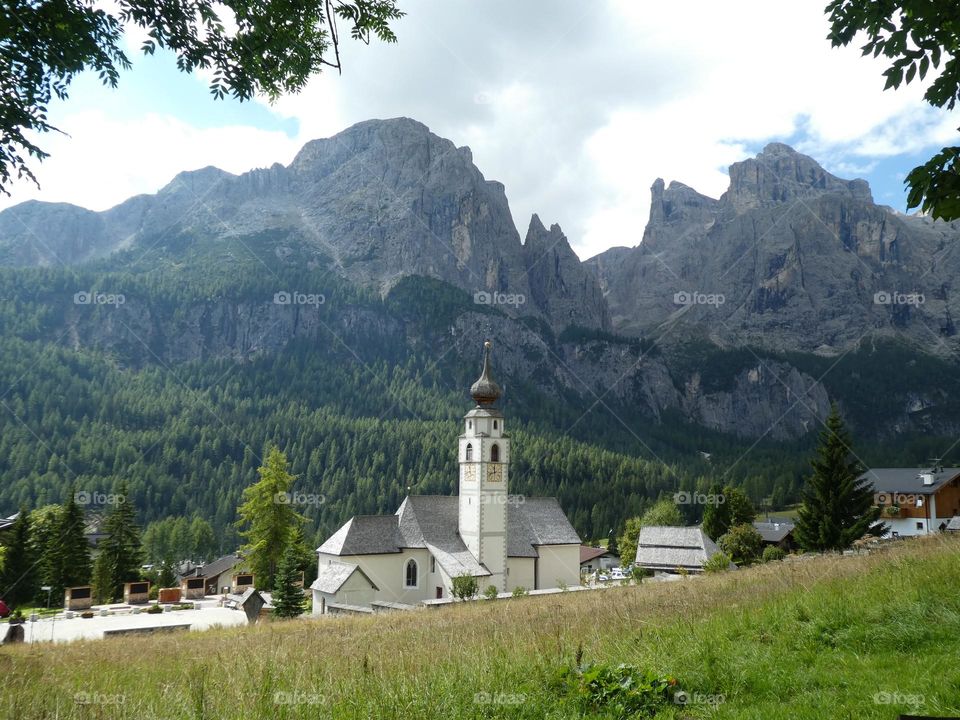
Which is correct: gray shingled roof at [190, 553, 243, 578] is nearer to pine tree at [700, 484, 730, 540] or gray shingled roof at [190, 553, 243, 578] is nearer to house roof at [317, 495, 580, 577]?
house roof at [317, 495, 580, 577]

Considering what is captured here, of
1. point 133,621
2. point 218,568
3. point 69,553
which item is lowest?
point 218,568

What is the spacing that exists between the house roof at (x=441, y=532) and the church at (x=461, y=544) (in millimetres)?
67

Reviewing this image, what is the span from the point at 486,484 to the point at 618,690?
3841 cm

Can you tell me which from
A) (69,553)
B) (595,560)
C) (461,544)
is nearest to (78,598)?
(69,553)

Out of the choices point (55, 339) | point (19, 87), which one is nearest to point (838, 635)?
point (19, 87)

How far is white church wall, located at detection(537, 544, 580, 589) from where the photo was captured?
46.7m

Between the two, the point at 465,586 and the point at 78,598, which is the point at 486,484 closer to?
the point at 465,586

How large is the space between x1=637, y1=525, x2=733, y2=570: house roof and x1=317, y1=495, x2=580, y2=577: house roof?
706 cm

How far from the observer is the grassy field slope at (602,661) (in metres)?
5.32

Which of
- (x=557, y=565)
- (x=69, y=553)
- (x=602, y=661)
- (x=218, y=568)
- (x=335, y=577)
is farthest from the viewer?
(x=218, y=568)

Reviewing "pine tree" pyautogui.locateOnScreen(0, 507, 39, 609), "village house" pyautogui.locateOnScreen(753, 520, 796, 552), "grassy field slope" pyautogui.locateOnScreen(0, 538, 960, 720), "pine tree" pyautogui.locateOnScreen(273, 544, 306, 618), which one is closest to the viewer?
"grassy field slope" pyautogui.locateOnScreen(0, 538, 960, 720)

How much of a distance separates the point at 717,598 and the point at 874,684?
4.50m

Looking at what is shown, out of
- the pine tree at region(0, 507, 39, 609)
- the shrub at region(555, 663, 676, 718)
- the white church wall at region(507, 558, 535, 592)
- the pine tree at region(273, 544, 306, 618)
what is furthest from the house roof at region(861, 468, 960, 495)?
the pine tree at region(0, 507, 39, 609)

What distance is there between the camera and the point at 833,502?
3481 cm
